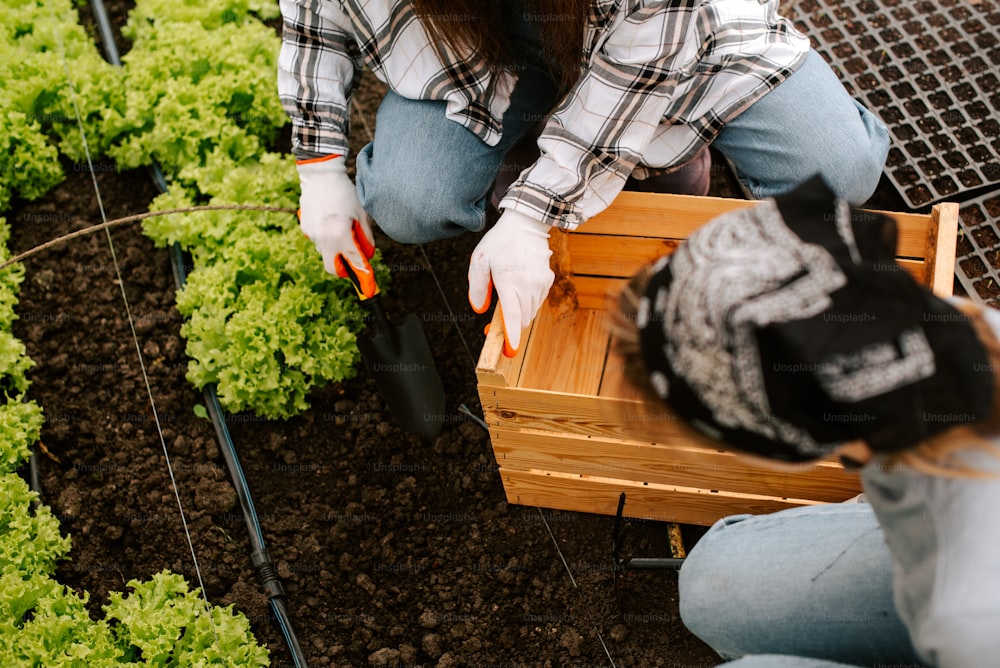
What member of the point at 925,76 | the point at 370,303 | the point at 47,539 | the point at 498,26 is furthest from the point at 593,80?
the point at 47,539

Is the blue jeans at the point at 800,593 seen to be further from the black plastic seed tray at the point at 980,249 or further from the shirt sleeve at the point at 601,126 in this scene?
the black plastic seed tray at the point at 980,249

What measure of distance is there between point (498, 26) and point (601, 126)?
0.93ft

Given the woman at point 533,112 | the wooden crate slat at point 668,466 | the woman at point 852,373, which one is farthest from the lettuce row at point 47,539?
the woman at point 852,373

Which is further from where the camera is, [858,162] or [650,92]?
[858,162]

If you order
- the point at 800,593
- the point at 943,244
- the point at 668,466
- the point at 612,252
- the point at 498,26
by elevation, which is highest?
the point at 498,26

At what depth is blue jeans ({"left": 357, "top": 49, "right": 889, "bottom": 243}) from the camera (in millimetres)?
1861

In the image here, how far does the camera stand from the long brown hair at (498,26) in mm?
1536

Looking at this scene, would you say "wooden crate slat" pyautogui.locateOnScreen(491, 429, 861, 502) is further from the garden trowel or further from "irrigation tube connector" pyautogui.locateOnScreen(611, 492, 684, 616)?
the garden trowel

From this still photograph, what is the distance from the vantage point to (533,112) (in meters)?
1.98

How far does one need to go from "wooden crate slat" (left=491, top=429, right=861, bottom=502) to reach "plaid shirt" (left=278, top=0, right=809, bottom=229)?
1.45ft

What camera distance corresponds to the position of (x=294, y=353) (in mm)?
2057

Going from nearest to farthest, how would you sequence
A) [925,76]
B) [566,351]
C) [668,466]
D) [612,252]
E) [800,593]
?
[800,593] → [668,466] → [612,252] → [566,351] → [925,76]

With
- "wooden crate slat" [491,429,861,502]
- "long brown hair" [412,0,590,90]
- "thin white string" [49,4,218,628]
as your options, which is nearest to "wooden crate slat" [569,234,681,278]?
"long brown hair" [412,0,590,90]

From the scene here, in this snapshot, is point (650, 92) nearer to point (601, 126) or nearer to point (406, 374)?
point (601, 126)
